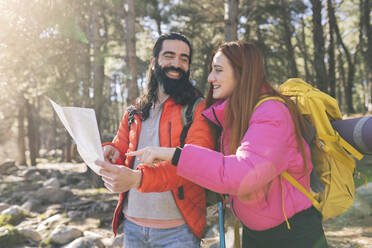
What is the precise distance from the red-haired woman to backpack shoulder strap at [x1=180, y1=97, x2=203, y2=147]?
258mm

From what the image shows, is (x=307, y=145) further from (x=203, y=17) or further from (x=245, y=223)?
(x=203, y=17)

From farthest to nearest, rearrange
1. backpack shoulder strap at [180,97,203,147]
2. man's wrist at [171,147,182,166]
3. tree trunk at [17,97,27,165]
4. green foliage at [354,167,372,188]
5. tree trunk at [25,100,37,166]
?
tree trunk at [17,97,27,165] → tree trunk at [25,100,37,166] → backpack shoulder strap at [180,97,203,147] → green foliage at [354,167,372,188] → man's wrist at [171,147,182,166]

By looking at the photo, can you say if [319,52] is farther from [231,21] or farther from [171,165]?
[171,165]

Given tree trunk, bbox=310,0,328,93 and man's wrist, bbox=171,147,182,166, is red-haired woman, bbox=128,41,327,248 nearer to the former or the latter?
man's wrist, bbox=171,147,182,166

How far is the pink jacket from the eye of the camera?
1.24 metres

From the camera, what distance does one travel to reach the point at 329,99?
1.56 meters

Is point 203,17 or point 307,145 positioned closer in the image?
point 307,145

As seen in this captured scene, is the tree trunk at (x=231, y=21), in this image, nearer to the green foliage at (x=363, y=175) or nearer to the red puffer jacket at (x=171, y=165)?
the red puffer jacket at (x=171, y=165)

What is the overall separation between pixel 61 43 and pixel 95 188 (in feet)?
17.1

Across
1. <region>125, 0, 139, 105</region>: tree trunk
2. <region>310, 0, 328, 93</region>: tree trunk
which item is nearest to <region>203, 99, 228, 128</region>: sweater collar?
<region>125, 0, 139, 105</region>: tree trunk

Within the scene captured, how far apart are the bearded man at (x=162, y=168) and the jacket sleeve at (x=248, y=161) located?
43cm

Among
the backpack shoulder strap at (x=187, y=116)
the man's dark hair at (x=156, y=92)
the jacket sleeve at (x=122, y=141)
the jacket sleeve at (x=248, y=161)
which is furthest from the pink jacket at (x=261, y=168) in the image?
the jacket sleeve at (x=122, y=141)

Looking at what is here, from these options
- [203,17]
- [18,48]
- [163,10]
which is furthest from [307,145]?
[163,10]

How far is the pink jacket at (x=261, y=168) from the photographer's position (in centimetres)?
124
